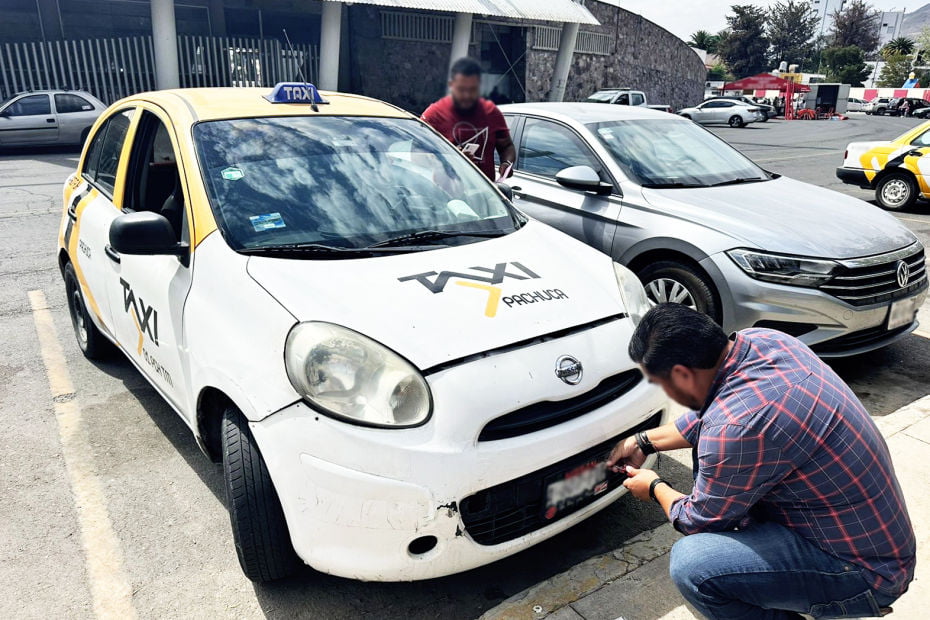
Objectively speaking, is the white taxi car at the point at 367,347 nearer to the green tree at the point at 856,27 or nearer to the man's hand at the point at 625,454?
the man's hand at the point at 625,454

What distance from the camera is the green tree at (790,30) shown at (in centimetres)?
7512

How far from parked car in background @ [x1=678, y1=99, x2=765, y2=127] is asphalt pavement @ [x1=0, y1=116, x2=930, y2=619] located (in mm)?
29223

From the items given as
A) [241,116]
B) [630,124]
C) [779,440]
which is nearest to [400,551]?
[779,440]

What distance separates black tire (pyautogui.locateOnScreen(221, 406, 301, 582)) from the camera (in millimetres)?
2211

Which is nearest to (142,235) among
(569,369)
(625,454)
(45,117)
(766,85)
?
(569,369)

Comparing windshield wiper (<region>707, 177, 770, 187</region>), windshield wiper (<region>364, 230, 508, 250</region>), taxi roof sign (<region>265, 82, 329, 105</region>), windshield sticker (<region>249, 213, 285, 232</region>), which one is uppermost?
taxi roof sign (<region>265, 82, 329, 105</region>)

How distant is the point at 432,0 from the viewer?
19.7m

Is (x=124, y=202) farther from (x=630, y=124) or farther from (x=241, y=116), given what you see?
(x=630, y=124)

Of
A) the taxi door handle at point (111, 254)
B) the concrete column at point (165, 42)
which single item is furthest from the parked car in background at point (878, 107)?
the taxi door handle at point (111, 254)

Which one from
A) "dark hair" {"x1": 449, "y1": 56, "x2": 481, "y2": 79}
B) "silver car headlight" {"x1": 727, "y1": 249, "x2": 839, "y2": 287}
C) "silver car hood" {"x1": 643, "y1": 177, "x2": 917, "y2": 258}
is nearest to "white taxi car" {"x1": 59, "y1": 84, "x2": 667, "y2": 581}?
"silver car headlight" {"x1": 727, "y1": 249, "x2": 839, "y2": 287}

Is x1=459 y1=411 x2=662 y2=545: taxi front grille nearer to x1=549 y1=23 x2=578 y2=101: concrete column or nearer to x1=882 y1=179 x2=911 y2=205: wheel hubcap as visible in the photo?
x1=882 y1=179 x2=911 y2=205: wheel hubcap

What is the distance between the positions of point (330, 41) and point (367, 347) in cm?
1887

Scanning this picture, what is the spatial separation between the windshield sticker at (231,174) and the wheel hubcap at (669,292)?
Result: 8.21ft

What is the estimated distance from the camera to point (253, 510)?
221 cm
